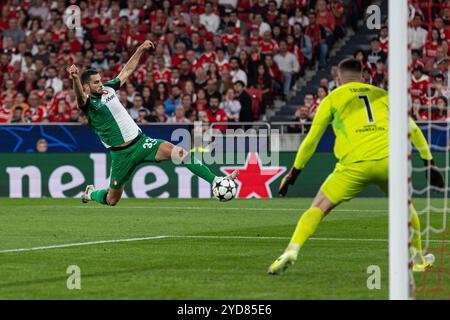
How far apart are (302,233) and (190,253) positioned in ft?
8.00

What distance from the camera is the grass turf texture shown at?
903 centimetres

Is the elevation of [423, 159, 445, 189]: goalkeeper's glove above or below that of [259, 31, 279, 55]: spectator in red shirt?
below

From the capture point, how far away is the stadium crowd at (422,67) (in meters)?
20.0

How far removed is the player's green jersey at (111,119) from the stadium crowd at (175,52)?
25.7ft

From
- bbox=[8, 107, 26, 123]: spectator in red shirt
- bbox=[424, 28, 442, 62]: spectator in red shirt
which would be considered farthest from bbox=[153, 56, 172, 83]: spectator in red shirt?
bbox=[424, 28, 442, 62]: spectator in red shirt

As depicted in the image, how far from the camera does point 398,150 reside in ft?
25.0

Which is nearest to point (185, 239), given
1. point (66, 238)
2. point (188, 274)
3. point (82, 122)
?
point (66, 238)

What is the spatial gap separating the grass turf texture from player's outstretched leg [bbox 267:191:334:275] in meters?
0.13

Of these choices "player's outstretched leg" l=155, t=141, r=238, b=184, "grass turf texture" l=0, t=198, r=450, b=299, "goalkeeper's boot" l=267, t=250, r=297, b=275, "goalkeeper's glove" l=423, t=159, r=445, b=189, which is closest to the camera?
"grass turf texture" l=0, t=198, r=450, b=299

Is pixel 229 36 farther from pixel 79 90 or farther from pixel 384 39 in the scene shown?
pixel 79 90

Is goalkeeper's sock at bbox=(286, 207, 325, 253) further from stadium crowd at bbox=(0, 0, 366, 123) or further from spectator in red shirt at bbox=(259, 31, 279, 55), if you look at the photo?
spectator in red shirt at bbox=(259, 31, 279, 55)

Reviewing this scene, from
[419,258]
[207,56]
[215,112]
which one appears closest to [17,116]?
[215,112]

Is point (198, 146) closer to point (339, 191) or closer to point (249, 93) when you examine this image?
point (249, 93)

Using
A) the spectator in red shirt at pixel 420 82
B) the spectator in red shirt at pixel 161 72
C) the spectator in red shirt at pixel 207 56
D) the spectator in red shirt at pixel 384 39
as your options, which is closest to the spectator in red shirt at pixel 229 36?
the spectator in red shirt at pixel 207 56
